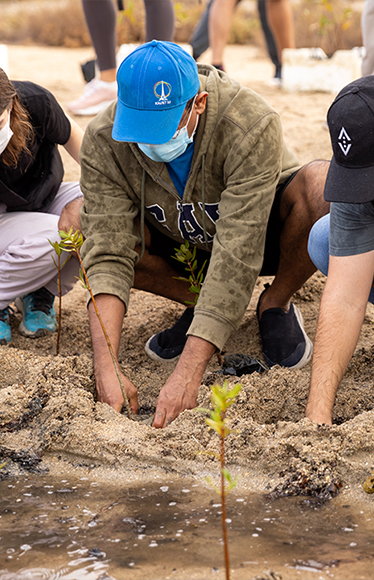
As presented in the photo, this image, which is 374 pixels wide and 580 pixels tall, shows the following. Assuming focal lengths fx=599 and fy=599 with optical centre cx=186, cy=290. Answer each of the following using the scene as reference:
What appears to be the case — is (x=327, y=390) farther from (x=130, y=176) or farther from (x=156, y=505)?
(x=130, y=176)

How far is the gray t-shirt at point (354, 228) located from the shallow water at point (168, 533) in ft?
2.56

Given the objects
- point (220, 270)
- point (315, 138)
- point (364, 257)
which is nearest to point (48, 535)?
point (220, 270)

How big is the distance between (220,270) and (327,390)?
58 centimetres

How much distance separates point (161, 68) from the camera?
6.82ft

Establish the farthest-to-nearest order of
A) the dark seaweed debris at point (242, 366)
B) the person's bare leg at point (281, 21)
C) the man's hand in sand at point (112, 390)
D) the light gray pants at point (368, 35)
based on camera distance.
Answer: the person's bare leg at point (281, 21) < the light gray pants at point (368, 35) < the dark seaweed debris at point (242, 366) < the man's hand in sand at point (112, 390)

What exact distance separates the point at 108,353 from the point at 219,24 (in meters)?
4.40

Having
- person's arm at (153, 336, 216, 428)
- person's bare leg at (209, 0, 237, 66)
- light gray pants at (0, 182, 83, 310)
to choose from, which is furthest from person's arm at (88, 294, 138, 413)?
person's bare leg at (209, 0, 237, 66)

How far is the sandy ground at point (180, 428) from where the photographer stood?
1752 millimetres

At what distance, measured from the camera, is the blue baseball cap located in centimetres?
208

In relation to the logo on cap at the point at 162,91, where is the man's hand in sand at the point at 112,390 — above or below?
below

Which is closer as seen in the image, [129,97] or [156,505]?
[156,505]

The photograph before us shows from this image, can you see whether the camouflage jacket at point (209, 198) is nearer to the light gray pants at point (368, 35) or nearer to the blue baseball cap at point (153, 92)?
the blue baseball cap at point (153, 92)

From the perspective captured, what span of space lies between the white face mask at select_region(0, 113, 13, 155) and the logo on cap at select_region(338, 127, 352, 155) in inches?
54.5

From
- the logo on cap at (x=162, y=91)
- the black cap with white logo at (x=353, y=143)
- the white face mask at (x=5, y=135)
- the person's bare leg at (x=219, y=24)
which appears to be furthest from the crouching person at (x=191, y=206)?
the person's bare leg at (x=219, y=24)
